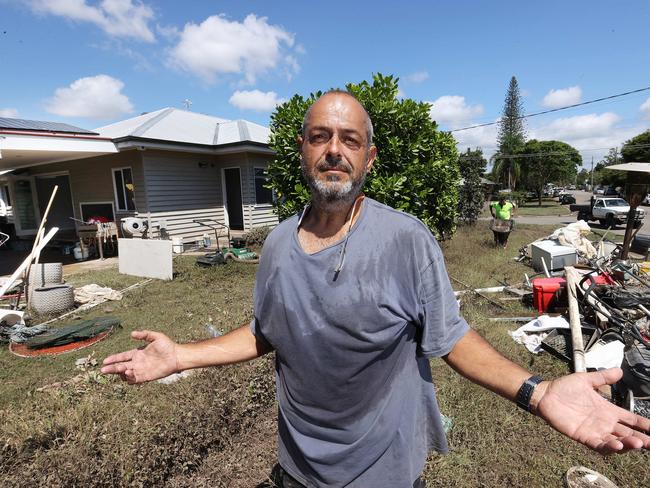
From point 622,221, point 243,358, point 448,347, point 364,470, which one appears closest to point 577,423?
point 448,347

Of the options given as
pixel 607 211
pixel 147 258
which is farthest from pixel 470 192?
pixel 147 258

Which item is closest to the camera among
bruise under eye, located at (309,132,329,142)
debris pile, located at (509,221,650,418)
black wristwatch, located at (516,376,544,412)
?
black wristwatch, located at (516,376,544,412)

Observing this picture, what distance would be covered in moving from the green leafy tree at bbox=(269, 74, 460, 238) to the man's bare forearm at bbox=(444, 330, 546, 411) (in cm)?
498

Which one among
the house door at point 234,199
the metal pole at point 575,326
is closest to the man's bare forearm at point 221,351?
the metal pole at point 575,326

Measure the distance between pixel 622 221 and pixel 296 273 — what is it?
24.0m

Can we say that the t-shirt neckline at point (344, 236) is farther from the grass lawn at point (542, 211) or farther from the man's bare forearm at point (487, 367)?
the grass lawn at point (542, 211)

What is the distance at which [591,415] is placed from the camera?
102 centimetres

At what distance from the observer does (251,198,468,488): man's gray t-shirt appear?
1.26 meters

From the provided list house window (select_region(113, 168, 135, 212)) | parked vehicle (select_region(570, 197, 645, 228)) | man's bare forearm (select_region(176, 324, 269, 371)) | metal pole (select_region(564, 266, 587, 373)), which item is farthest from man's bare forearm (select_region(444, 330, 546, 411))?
parked vehicle (select_region(570, 197, 645, 228))

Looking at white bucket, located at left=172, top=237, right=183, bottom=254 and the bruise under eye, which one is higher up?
the bruise under eye

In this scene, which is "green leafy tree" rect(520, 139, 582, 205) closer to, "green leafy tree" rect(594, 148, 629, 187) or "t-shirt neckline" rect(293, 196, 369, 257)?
"green leafy tree" rect(594, 148, 629, 187)

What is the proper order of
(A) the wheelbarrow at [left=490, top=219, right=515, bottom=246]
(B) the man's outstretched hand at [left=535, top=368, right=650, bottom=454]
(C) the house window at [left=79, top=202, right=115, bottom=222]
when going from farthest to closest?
(C) the house window at [left=79, top=202, right=115, bottom=222] < (A) the wheelbarrow at [left=490, top=219, right=515, bottom=246] < (B) the man's outstretched hand at [left=535, top=368, right=650, bottom=454]

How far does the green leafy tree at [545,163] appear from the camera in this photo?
1537 inches

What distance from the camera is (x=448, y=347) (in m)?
1.26
